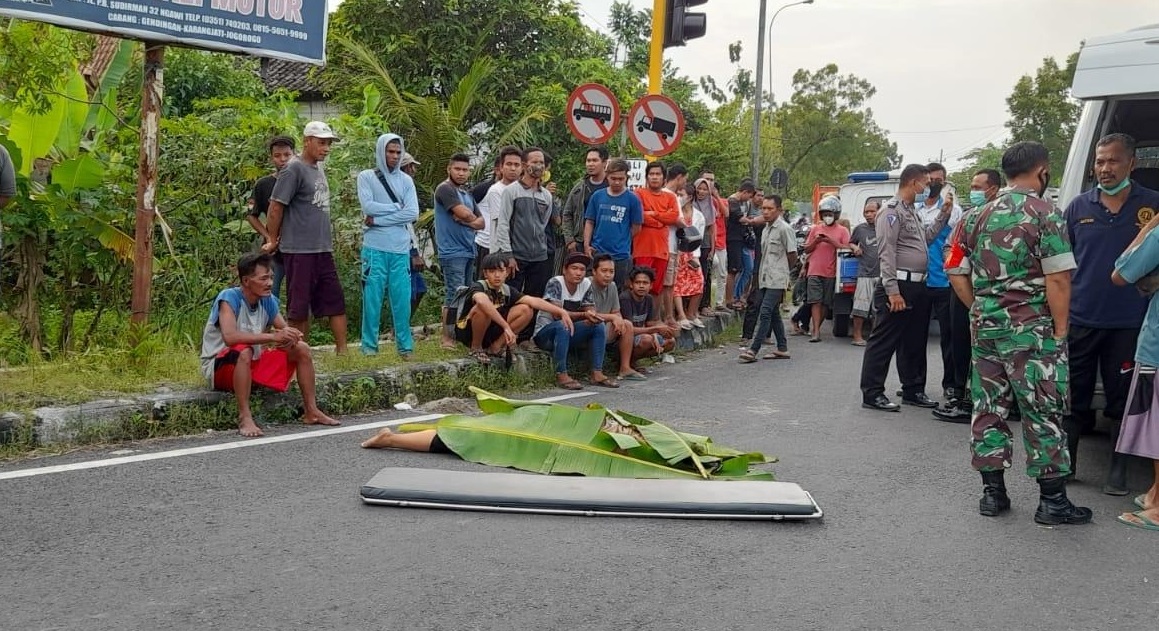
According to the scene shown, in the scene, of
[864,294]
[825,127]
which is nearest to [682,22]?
[864,294]

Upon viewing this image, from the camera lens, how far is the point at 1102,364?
6.78 meters

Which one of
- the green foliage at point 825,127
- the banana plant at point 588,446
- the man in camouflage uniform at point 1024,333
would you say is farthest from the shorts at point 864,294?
the green foliage at point 825,127

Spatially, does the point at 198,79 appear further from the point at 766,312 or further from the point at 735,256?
the point at 766,312

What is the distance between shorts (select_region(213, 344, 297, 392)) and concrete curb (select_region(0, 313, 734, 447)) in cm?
14

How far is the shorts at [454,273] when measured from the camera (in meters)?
10.2

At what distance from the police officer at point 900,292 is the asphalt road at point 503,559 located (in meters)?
2.56

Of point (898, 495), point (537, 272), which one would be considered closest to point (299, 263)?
point (537, 272)

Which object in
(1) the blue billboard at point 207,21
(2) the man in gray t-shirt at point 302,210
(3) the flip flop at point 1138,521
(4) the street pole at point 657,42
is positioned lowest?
(3) the flip flop at point 1138,521

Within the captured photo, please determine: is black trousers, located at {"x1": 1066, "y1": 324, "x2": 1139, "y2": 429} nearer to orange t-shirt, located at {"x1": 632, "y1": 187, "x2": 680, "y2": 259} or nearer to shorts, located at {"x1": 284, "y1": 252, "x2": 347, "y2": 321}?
shorts, located at {"x1": 284, "y1": 252, "x2": 347, "y2": 321}

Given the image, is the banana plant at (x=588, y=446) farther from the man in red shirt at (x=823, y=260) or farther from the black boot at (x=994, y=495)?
the man in red shirt at (x=823, y=260)

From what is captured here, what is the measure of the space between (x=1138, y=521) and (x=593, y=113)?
26.1 feet

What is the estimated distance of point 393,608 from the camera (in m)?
4.07

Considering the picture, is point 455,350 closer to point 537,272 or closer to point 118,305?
point 537,272

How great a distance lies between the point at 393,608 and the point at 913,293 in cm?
637
